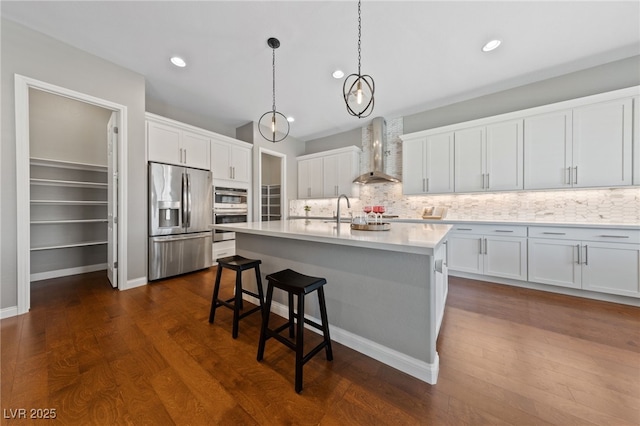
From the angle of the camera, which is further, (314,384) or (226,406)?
(314,384)

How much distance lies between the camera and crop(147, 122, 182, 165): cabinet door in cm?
329

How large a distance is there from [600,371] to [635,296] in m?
1.95

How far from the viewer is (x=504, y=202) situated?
3.62m

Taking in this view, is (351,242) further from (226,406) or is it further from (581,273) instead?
(581,273)

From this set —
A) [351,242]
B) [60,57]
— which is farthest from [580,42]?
[60,57]

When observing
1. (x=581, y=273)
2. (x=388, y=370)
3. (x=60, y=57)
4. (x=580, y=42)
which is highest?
(x=580, y=42)

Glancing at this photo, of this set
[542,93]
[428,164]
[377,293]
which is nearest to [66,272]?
[377,293]

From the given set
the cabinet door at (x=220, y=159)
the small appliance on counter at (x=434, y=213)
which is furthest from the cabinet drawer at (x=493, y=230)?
the cabinet door at (x=220, y=159)

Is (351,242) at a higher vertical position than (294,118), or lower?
lower

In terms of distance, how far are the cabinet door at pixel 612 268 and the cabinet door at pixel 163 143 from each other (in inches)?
229

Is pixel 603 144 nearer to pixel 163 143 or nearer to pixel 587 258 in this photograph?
pixel 587 258

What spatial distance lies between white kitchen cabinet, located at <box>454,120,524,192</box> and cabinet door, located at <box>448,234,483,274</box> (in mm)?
820

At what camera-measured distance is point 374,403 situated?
1.26 metres

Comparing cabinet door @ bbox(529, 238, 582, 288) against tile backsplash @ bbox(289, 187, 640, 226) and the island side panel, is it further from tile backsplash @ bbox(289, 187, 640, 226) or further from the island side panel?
the island side panel
